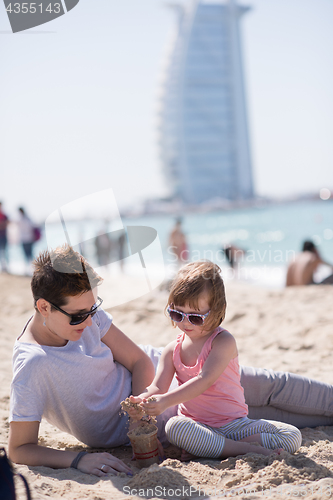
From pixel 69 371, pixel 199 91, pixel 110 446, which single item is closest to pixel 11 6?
pixel 69 371

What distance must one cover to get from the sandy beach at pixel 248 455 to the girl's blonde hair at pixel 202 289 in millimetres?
588

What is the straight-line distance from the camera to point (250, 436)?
1936 mm

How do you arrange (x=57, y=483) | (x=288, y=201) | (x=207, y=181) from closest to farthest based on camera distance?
(x=57, y=483)
(x=288, y=201)
(x=207, y=181)

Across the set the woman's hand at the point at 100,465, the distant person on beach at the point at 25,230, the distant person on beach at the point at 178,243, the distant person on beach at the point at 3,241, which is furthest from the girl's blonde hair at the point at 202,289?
the distant person on beach at the point at 3,241

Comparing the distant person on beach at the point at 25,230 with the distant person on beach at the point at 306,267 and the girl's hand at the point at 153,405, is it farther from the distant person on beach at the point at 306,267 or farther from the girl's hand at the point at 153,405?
the girl's hand at the point at 153,405

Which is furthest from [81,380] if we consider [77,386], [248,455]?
[248,455]

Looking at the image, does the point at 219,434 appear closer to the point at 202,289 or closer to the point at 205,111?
the point at 202,289

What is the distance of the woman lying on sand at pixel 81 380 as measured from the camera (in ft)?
5.71

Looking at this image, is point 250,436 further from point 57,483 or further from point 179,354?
point 57,483

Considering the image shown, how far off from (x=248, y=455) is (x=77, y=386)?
2.49 ft

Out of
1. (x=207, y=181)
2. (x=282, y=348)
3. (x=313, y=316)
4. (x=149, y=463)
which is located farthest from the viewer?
(x=207, y=181)

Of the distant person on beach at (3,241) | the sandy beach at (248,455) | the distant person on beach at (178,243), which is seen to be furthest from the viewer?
the distant person on beach at (178,243)

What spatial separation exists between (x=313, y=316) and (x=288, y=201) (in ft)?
231

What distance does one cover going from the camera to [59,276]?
1.72m
